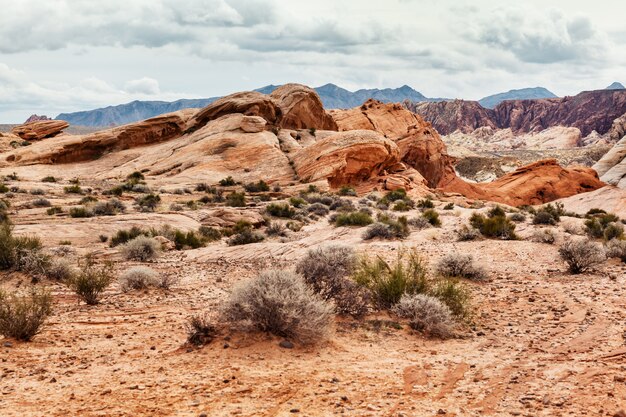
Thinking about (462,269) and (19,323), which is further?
(462,269)

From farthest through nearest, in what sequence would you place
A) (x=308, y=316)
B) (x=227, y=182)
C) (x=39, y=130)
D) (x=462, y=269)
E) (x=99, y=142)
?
1. (x=39, y=130)
2. (x=99, y=142)
3. (x=227, y=182)
4. (x=462, y=269)
5. (x=308, y=316)

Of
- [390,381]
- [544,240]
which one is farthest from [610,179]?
[390,381]

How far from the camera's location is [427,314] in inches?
322

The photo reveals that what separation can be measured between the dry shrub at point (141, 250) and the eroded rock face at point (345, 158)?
24759mm

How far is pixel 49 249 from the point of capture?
1574 cm

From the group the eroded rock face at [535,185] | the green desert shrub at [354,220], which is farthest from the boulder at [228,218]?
the eroded rock face at [535,185]

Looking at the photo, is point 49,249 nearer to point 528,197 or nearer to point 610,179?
point 528,197

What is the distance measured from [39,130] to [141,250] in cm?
5282

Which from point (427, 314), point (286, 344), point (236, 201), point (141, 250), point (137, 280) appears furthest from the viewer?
point (236, 201)

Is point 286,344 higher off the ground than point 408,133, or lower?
lower

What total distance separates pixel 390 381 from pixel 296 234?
1556cm

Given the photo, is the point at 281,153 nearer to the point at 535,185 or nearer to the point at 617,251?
the point at 535,185

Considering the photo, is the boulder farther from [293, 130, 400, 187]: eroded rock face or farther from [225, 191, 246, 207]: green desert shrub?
[293, 130, 400, 187]: eroded rock face

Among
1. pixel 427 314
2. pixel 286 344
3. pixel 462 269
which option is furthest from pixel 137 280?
pixel 462 269
